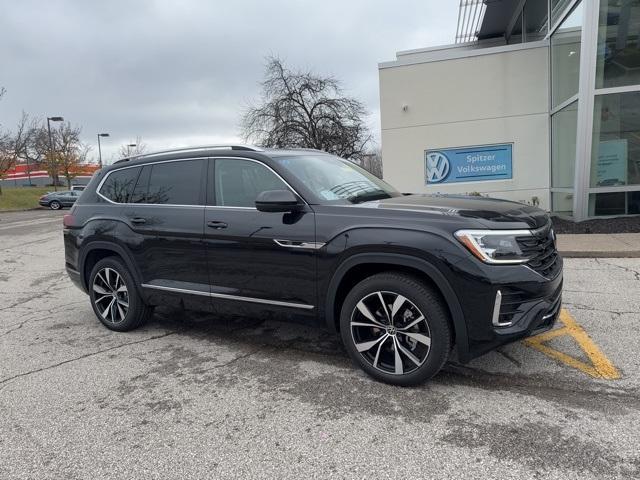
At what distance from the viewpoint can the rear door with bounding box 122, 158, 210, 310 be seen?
174 inches

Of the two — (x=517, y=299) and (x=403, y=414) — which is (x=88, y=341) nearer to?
(x=403, y=414)

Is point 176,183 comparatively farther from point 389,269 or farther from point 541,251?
point 541,251

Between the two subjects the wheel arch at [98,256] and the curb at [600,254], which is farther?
the curb at [600,254]

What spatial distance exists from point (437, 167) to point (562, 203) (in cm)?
349

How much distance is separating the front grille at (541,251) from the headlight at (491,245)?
3.6 inches

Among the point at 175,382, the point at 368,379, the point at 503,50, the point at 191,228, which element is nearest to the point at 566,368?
the point at 368,379

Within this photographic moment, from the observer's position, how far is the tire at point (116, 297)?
4.97 m

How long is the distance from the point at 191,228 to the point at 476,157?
11.5 m

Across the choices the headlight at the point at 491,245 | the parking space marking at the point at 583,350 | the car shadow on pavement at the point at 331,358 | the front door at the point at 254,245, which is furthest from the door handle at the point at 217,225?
the parking space marking at the point at 583,350

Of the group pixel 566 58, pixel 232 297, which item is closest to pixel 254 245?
pixel 232 297

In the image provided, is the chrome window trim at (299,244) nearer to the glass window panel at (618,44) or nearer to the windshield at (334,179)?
the windshield at (334,179)

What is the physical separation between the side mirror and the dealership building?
9258 millimetres

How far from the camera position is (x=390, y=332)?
350 cm

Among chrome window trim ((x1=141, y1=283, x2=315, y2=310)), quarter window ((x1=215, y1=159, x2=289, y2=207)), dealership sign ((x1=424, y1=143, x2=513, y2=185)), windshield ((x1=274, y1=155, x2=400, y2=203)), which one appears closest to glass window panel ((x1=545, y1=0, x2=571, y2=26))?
dealership sign ((x1=424, y1=143, x2=513, y2=185))
